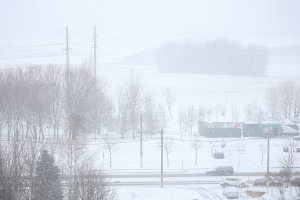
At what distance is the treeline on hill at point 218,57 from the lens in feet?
97.9

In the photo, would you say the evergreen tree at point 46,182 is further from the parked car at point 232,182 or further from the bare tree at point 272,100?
the bare tree at point 272,100

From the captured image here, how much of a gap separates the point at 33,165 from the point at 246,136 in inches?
658

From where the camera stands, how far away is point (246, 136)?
2072 cm

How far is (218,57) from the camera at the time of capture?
1217 inches

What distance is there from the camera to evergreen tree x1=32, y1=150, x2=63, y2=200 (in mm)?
7272

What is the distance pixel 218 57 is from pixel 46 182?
26951 mm

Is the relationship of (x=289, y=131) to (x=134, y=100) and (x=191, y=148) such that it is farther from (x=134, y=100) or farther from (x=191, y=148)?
(x=134, y=100)

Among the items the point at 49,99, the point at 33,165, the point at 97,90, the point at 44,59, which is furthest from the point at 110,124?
the point at 44,59

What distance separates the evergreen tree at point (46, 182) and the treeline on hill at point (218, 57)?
2580 centimetres

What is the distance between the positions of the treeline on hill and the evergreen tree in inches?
1016

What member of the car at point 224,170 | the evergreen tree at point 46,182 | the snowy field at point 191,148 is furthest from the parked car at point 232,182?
the evergreen tree at point 46,182

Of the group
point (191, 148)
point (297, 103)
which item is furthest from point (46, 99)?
point (297, 103)

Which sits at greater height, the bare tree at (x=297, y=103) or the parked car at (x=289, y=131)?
the bare tree at (x=297, y=103)

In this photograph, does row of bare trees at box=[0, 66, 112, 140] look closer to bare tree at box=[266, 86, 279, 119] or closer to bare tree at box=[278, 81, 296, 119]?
bare tree at box=[266, 86, 279, 119]
